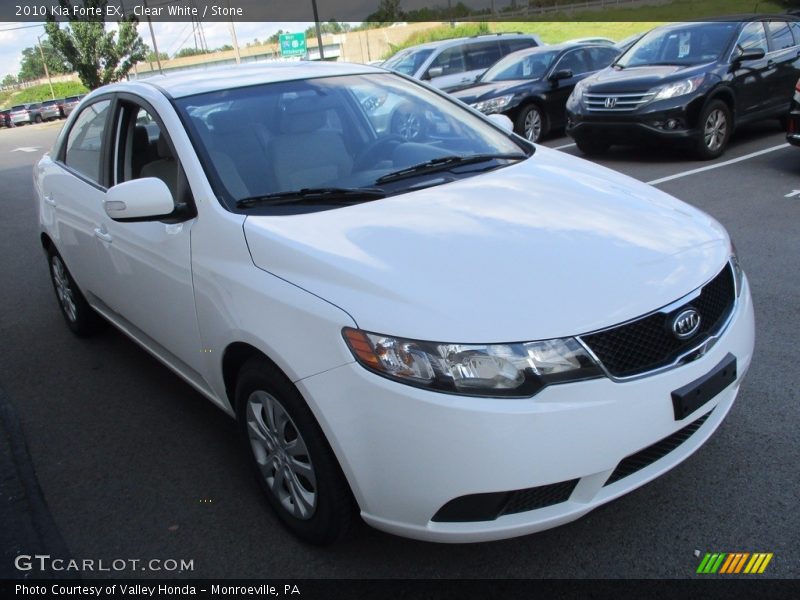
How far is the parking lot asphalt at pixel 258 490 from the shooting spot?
2523 millimetres

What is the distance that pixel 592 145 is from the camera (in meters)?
9.76

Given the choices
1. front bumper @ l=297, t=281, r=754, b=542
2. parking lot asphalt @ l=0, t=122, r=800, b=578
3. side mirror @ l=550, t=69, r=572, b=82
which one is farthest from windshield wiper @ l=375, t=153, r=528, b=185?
side mirror @ l=550, t=69, r=572, b=82

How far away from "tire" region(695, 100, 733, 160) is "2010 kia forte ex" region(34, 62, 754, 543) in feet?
19.2

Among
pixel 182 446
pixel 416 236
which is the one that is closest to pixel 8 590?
pixel 182 446

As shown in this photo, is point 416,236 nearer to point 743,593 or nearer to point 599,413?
point 599,413

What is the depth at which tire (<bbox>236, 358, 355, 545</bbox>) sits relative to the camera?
2.37 meters

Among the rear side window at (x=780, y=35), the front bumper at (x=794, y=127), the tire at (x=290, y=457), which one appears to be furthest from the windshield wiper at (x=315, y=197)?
the rear side window at (x=780, y=35)

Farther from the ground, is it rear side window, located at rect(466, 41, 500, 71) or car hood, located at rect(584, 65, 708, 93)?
rear side window, located at rect(466, 41, 500, 71)

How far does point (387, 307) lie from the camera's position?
2197mm

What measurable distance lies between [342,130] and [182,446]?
1.71 m

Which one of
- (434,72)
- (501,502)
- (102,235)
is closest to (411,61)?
(434,72)

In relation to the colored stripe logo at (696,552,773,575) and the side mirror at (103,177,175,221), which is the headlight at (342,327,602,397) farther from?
the side mirror at (103,177,175,221)

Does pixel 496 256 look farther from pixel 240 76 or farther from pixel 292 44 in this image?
pixel 292 44

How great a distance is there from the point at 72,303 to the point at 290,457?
306cm
